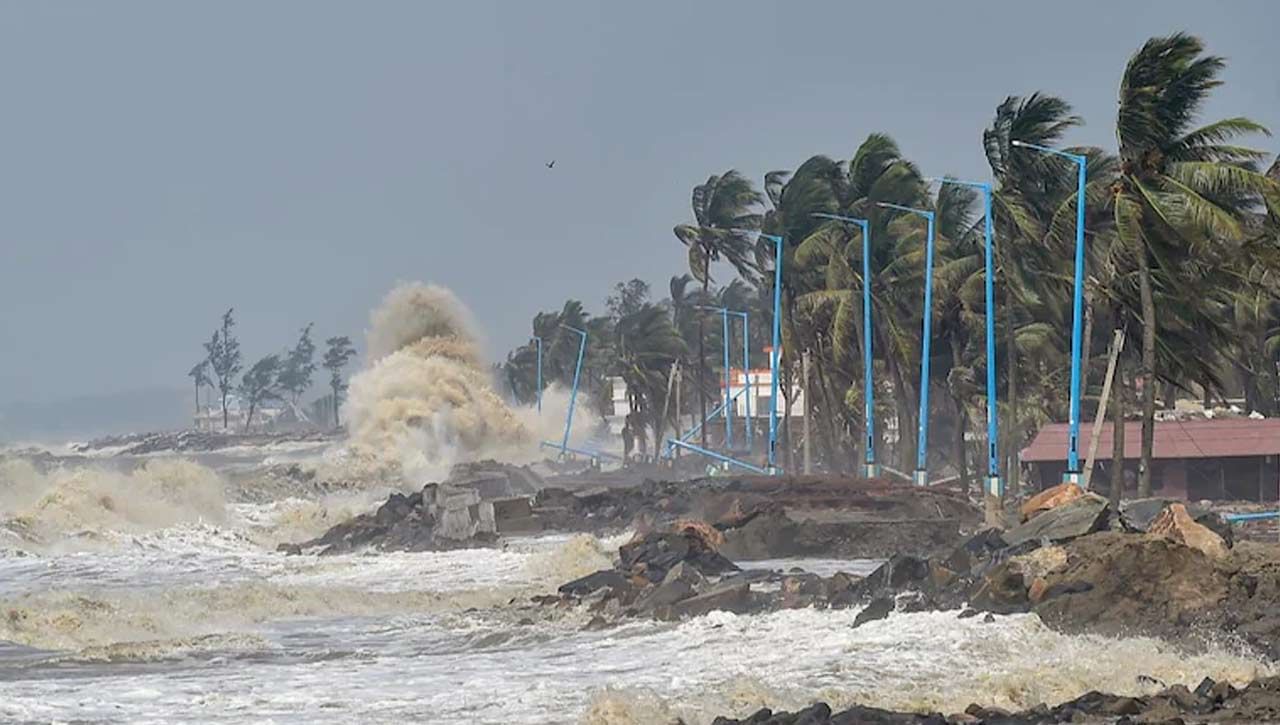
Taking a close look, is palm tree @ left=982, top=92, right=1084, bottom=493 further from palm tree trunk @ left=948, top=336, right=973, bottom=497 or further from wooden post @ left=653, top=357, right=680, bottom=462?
wooden post @ left=653, top=357, right=680, bottom=462

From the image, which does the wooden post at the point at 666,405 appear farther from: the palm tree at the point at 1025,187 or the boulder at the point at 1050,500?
the boulder at the point at 1050,500

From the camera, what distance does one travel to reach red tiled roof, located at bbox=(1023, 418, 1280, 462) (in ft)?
155

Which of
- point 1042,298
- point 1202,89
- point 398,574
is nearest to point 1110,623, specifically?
point 1202,89

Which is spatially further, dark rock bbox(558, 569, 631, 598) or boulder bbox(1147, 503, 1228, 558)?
dark rock bbox(558, 569, 631, 598)

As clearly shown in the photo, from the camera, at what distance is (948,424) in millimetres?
76000

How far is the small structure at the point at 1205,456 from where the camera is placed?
47531mm

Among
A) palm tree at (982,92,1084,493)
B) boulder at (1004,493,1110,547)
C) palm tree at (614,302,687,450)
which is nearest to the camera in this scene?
boulder at (1004,493,1110,547)

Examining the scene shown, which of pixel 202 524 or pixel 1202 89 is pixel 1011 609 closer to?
pixel 1202 89

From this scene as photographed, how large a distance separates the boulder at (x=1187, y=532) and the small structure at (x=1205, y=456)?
2206cm

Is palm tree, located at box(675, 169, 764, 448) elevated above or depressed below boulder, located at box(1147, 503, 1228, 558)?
above

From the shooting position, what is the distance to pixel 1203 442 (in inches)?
1877

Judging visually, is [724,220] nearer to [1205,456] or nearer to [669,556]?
[1205,456]

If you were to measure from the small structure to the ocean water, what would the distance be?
46.9ft

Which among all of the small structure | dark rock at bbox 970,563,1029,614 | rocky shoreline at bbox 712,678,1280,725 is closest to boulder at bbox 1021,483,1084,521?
dark rock at bbox 970,563,1029,614
